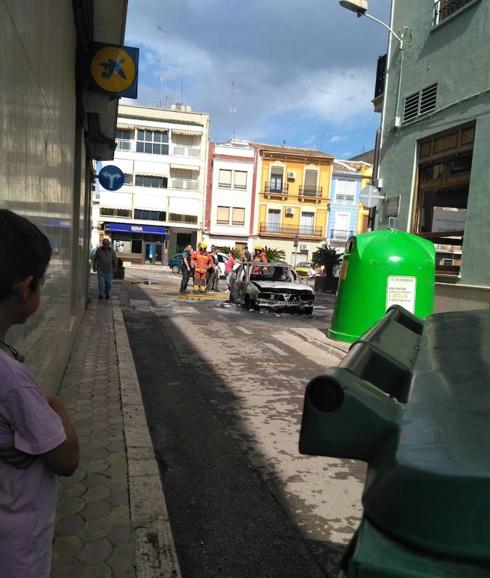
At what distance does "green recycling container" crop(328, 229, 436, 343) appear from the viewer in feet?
23.2

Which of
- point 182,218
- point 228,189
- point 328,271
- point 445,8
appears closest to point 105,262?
point 445,8

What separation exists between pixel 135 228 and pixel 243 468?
148 ft

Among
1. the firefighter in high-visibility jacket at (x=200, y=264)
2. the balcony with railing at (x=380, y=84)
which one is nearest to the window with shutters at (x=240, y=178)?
the firefighter in high-visibility jacket at (x=200, y=264)

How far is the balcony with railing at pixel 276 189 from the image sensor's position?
5031 cm

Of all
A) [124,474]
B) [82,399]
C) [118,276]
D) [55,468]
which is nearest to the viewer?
[55,468]

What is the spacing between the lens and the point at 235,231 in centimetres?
5069

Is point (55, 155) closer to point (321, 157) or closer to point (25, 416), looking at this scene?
point (25, 416)

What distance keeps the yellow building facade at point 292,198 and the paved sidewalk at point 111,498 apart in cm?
4560

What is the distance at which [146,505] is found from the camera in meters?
3.00

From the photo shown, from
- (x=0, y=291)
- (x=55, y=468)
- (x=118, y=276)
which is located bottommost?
(x=118, y=276)

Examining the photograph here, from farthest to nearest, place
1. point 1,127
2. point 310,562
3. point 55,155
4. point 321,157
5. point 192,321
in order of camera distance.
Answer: point 321,157
point 192,321
point 55,155
point 310,562
point 1,127

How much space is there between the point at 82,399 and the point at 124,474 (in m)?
1.78

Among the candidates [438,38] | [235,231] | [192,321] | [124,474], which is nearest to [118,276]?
[192,321]

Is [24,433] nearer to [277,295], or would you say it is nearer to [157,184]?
[277,295]
